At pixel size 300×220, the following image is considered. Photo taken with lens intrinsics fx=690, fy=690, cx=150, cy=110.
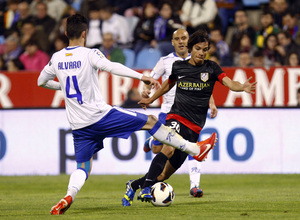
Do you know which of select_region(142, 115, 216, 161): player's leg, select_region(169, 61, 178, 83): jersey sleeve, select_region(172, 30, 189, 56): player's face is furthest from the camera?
select_region(172, 30, 189, 56): player's face

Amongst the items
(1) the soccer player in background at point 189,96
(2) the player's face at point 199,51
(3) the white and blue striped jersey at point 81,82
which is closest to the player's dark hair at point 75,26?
(3) the white and blue striped jersey at point 81,82

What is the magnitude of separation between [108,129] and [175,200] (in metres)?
2.04

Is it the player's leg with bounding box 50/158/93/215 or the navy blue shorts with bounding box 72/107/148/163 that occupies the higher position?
the navy blue shorts with bounding box 72/107/148/163

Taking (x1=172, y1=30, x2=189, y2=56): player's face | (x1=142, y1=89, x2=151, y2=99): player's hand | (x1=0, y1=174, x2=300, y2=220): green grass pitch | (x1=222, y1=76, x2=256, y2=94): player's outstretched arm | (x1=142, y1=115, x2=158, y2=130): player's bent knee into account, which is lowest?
(x1=0, y1=174, x2=300, y2=220): green grass pitch

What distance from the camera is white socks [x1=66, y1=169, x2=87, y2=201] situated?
24.5 feet

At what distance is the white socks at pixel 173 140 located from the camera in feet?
25.3

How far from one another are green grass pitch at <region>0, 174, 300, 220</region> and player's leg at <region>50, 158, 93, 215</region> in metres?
0.10

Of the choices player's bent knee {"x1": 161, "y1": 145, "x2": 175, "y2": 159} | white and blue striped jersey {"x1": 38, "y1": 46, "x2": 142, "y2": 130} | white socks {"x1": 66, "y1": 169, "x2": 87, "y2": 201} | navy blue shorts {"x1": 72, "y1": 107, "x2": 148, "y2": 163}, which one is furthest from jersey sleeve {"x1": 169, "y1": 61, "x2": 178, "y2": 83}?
white socks {"x1": 66, "y1": 169, "x2": 87, "y2": 201}

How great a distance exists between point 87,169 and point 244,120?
6.78 m

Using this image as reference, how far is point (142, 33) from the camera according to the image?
703 inches

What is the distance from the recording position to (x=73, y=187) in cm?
751

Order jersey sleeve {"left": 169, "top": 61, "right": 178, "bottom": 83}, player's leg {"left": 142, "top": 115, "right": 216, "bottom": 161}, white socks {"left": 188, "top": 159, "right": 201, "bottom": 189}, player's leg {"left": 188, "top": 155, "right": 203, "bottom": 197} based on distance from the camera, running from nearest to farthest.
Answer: player's leg {"left": 142, "top": 115, "right": 216, "bottom": 161} → jersey sleeve {"left": 169, "top": 61, "right": 178, "bottom": 83} → player's leg {"left": 188, "top": 155, "right": 203, "bottom": 197} → white socks {"left": 188, "top": 159, "right": 201, "bottom": 189}

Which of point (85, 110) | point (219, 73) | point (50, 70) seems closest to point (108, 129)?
point (85, 110)

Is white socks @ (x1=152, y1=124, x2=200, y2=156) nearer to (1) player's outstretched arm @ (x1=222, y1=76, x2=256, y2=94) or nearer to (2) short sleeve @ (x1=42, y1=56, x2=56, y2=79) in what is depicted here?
(1) player's outstretched arm @ (x1=222, y1=76, x2=256, y2=94)
